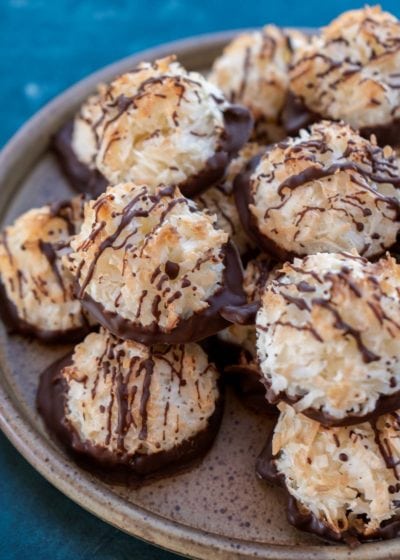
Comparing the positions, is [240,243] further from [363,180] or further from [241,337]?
[363,180]

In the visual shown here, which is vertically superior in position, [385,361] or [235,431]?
[385,361]

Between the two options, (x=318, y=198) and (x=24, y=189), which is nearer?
(x=318, y=198)

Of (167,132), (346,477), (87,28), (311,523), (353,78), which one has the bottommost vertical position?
(311,523)

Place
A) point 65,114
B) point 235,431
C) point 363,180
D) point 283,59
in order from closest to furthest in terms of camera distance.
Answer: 1. point 363,180
2. point 235,431
3. point 283,59
4. point 65,114

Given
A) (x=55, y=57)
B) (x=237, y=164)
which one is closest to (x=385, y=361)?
(x=237, y=164)

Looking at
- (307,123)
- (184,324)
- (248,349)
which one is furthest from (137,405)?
(307,123)

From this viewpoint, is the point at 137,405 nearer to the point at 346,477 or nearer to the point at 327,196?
the point at 346,477
